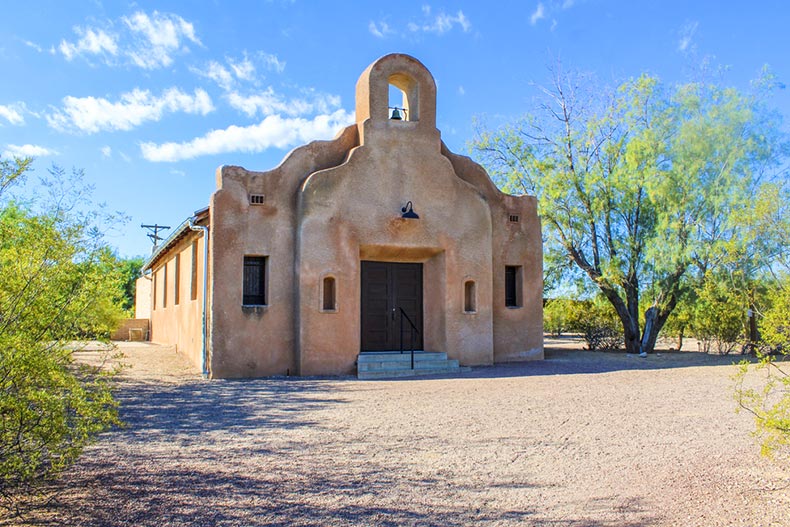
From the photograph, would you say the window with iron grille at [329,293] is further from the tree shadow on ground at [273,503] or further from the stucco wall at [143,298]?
the stucco wall at [143,298]

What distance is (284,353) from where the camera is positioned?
43.2ft

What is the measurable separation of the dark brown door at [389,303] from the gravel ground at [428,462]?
4.07 m

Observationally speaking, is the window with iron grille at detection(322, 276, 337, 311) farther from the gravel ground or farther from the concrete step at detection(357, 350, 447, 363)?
the gravel ground

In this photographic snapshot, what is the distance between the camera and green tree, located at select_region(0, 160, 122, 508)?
4117mm

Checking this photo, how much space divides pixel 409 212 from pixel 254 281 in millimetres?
3626

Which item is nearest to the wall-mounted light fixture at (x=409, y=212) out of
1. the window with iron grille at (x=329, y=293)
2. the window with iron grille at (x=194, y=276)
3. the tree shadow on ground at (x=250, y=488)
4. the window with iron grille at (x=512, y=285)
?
the window with iron grille at (x=329, y=293)

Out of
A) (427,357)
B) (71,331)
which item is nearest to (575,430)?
(71,331)

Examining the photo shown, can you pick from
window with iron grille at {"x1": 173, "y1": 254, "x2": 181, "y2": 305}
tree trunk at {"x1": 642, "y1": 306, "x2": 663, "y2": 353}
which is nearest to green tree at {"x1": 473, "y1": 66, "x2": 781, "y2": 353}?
tree trunk at {"x1": 642, "y1": 306, "x2": 663, "y2": 353}

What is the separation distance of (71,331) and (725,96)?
697 inches

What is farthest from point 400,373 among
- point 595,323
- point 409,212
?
point 595,323

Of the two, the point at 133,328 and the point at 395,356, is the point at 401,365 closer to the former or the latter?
the point at 395,356

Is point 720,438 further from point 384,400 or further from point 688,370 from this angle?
point 688,370

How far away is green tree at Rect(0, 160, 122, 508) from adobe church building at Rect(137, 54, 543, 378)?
25.7 feet

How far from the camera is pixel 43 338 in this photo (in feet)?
14.9
